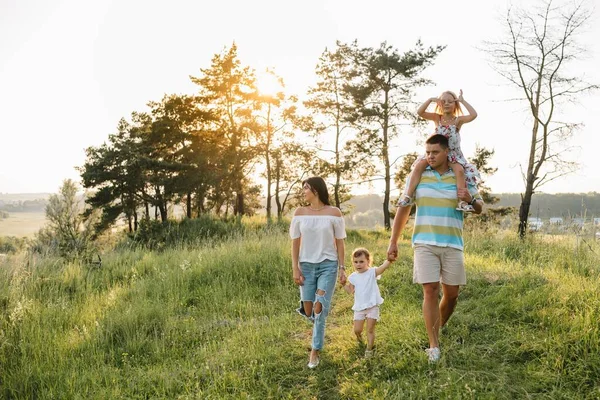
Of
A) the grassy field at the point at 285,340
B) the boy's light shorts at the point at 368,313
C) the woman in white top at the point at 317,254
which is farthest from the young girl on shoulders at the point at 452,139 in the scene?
the grassy field at the point at 285,340

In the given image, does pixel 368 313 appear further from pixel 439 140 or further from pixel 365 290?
pixel 439 140

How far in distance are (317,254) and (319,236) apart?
187mm

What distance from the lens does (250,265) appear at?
29.1ft

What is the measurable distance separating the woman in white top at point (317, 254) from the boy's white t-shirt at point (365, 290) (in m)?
0.31

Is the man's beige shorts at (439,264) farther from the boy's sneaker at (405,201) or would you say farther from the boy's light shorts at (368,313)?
the boy's light shorts at (368,313)

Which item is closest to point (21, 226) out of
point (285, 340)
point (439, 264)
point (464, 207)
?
point (285, 340)

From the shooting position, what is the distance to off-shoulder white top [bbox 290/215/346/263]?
4.51 meters

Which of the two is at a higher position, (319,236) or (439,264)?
(319,236)

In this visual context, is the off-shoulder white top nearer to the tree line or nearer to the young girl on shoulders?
the young girl on shoulders

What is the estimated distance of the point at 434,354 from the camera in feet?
13.7

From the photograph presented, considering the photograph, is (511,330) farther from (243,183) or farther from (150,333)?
(243,183)

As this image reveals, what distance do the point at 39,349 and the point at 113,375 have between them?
127 centimetres

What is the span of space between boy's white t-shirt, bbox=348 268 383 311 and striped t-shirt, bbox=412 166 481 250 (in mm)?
802

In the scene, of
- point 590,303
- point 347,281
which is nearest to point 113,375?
point 347,281
